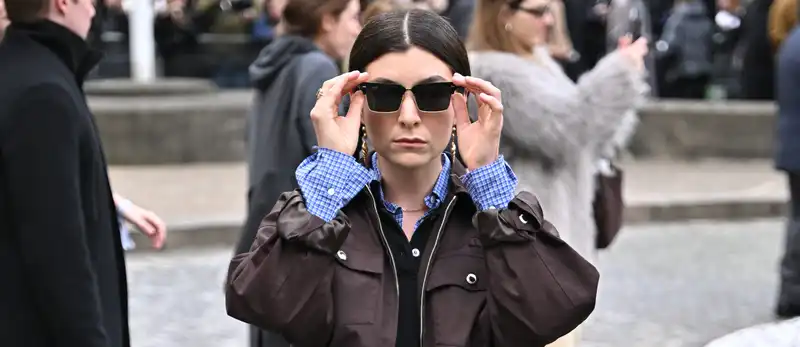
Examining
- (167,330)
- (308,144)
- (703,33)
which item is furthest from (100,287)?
(703,33)

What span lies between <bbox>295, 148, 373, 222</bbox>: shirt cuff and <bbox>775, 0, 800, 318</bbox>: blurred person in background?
187 inches

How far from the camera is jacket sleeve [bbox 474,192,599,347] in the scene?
2.44m

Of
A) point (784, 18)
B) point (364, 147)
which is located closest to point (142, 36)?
point (784, 18)

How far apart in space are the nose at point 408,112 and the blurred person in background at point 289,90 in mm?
1876

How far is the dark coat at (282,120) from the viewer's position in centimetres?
449

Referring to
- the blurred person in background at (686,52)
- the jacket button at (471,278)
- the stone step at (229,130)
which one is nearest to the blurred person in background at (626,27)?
the blurred person in background at (686,52)

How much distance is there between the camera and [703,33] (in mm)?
16531

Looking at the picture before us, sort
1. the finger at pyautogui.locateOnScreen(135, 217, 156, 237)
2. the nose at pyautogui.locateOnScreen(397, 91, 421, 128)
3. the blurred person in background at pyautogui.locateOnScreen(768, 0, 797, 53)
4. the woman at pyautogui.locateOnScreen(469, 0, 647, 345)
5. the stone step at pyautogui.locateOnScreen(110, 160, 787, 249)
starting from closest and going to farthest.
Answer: the nose at pyautogui.locateOnScreen(397, 91, 421, 128) < the finger at pyautogui.locateOnScreen(135, 217, 156, 237) < the woman at pyautogui.locateOnScreen(469, 0, 647, 345) < the blurred person in background at pyautogui.locateOnScreen(768, 0, 797, 53) < the stone step at pyautogui.locateOnScreen(110, 160, 787, 249)

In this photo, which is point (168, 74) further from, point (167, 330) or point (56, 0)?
point (56, 0)

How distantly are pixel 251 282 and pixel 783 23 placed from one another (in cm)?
661

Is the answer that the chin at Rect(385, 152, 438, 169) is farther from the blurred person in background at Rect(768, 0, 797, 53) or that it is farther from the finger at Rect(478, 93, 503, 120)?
the blurred person in background at Rect(768, 0, 797, 53)

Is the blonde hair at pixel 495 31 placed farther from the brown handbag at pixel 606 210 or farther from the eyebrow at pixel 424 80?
the eyebrow at pixel 424 80

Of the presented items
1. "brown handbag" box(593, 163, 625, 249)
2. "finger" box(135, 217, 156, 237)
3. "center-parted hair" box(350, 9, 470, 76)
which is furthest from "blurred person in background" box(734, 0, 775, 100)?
"center-parted hair" box(350, 9, 470, 76)

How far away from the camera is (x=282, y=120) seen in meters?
4.58
